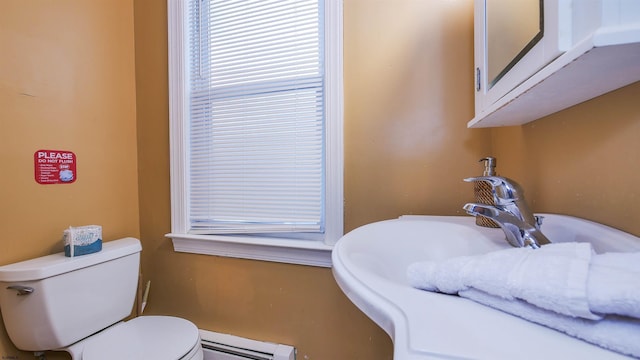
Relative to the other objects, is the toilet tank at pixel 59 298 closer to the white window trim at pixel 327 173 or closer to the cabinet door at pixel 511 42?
the white window trim at pixel 327 173

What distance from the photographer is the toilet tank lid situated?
844mm

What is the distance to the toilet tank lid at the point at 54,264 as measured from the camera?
0.84 m

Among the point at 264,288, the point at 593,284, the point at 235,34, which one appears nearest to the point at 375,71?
the point at 235,34

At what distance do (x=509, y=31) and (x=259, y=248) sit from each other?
1.12 metres

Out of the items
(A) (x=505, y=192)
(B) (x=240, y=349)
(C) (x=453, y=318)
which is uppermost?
(A) (x=505, y=192)

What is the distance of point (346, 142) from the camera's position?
3.43ft

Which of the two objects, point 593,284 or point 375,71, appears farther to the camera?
point 375,71

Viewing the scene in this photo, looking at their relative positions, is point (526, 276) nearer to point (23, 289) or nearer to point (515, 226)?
point (515, 226)

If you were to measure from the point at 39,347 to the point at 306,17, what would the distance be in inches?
63.1

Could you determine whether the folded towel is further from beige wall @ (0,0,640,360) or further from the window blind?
the window blind

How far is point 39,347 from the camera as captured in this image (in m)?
0.88

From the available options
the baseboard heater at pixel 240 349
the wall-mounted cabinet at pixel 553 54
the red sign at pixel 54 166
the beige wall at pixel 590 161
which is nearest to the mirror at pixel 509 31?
the wall-mounted cabinet at pixel 553 54

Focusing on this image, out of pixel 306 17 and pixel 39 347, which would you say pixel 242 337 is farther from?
pixel 306 17

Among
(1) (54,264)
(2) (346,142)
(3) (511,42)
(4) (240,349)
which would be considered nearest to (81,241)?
(1) (54,264)
